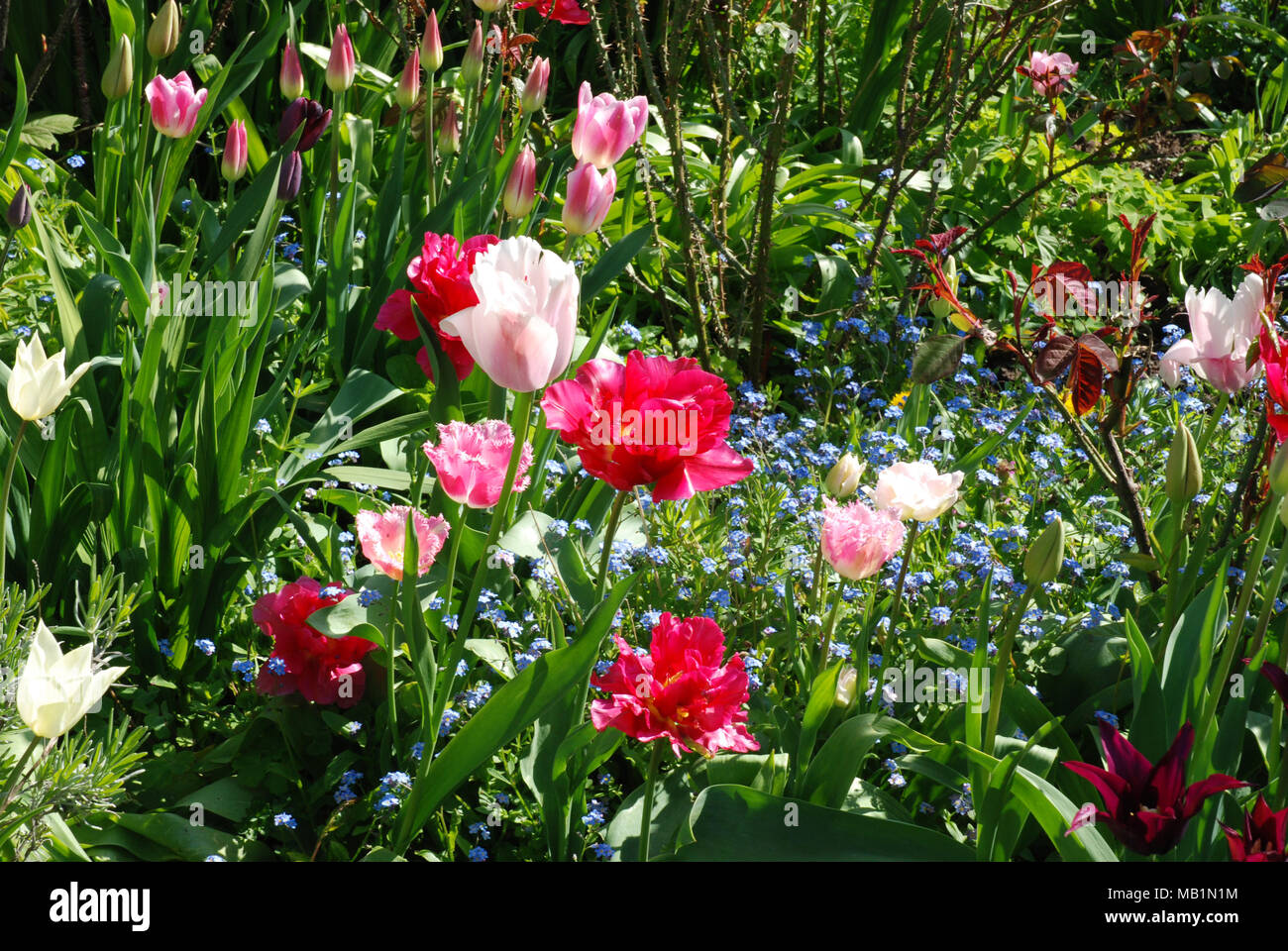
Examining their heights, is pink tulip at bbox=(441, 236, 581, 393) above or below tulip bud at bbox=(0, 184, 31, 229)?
below

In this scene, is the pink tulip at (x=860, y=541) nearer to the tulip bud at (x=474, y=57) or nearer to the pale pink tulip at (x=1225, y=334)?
the pale pink tulip at (x=1225, y=334)

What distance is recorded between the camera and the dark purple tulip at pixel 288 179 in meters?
2.21

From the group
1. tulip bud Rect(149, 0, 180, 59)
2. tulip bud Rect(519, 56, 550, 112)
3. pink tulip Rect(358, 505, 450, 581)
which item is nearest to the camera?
pink tulip Rect(358, 505, 450, 581)

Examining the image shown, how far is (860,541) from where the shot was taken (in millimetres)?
1549

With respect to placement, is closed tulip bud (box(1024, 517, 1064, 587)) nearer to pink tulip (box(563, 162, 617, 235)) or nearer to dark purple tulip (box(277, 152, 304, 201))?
pink tulip (box(563, 162, 617, 235))

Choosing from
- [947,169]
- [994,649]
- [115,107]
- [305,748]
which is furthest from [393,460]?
[947,169]

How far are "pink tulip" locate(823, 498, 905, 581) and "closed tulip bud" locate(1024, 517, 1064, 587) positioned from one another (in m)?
0.18

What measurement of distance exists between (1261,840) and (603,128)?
57.6 inches

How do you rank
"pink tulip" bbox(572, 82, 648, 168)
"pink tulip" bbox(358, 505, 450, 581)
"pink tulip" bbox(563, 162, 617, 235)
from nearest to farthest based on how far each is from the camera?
"pink tulip" bbox(358, 505, 450, 581), "pink tulip" bbox(563, 162, 617, 235), "pink tulip" bbox(572, 82, 648, 168)

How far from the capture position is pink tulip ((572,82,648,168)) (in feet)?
6.75

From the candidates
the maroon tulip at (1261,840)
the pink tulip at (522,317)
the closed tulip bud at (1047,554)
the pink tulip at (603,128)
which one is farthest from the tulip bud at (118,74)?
the maroon tulip at (1261,840)

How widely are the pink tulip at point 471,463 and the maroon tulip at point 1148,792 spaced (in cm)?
71

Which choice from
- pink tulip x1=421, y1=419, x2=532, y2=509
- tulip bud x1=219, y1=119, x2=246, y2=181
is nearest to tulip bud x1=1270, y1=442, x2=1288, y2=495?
pink tulip x1=421, y1=419, x2=532, y2=509

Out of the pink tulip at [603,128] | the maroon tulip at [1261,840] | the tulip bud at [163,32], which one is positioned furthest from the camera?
the tulip bud at [163,32]
